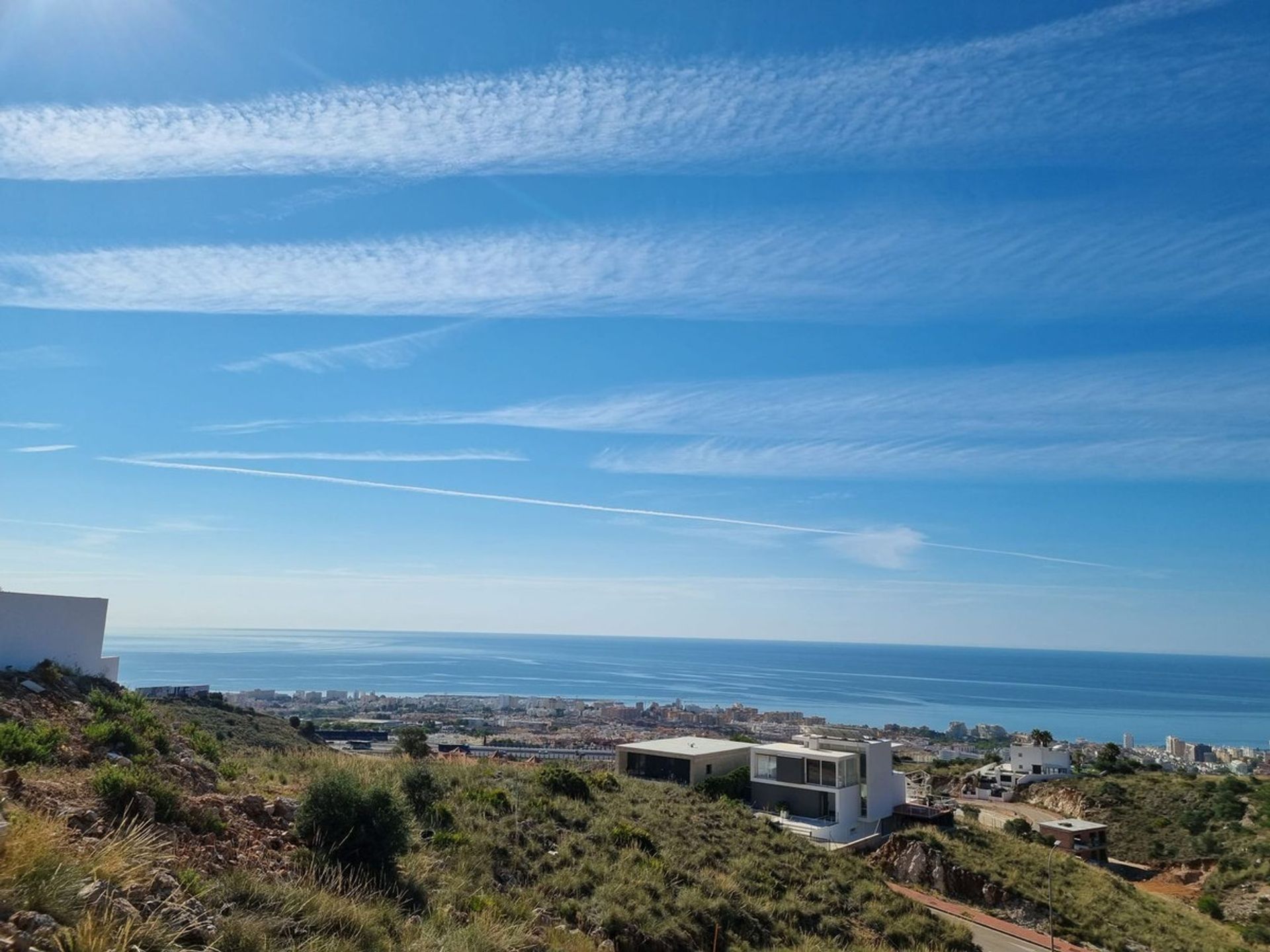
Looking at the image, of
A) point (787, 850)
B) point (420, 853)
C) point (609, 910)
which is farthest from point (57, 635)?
point (787, 850)

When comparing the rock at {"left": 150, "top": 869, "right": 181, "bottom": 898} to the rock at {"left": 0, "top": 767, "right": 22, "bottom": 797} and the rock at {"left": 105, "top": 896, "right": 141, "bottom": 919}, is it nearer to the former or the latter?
the rock at {"left": 105, "top": 896, "right": 141, "bottom": 919}

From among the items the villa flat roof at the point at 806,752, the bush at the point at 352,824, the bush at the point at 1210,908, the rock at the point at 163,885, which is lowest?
the bush at the point at 1210,908

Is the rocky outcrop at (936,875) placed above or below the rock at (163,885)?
below

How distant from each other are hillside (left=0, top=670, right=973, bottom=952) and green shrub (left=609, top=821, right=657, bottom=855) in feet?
0.26

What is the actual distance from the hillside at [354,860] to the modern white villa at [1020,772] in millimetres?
40260

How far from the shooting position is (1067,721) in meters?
140

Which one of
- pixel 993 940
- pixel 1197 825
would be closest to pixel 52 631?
pixel 993 940

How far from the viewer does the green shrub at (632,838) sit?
48.9ft

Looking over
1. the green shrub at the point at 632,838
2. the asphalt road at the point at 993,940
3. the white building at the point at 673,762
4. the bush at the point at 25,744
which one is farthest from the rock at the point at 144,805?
the white building at the point at 673,762

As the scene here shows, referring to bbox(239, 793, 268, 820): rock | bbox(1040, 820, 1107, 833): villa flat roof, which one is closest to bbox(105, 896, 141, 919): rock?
bbox(239, 793, 268, 820): rock

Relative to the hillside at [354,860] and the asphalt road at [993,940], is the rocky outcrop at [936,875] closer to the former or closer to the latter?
the asphalt road at [993,940]

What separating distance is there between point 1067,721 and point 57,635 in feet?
525

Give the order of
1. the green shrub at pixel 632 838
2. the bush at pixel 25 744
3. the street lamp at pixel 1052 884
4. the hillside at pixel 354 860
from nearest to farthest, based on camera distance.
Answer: the hillside at pixel 354 860 → the bush at pixel 25 744 → the green shrub at pixel 632 838 → the street lamp at pixel 1052 884

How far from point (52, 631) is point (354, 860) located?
7.80m
